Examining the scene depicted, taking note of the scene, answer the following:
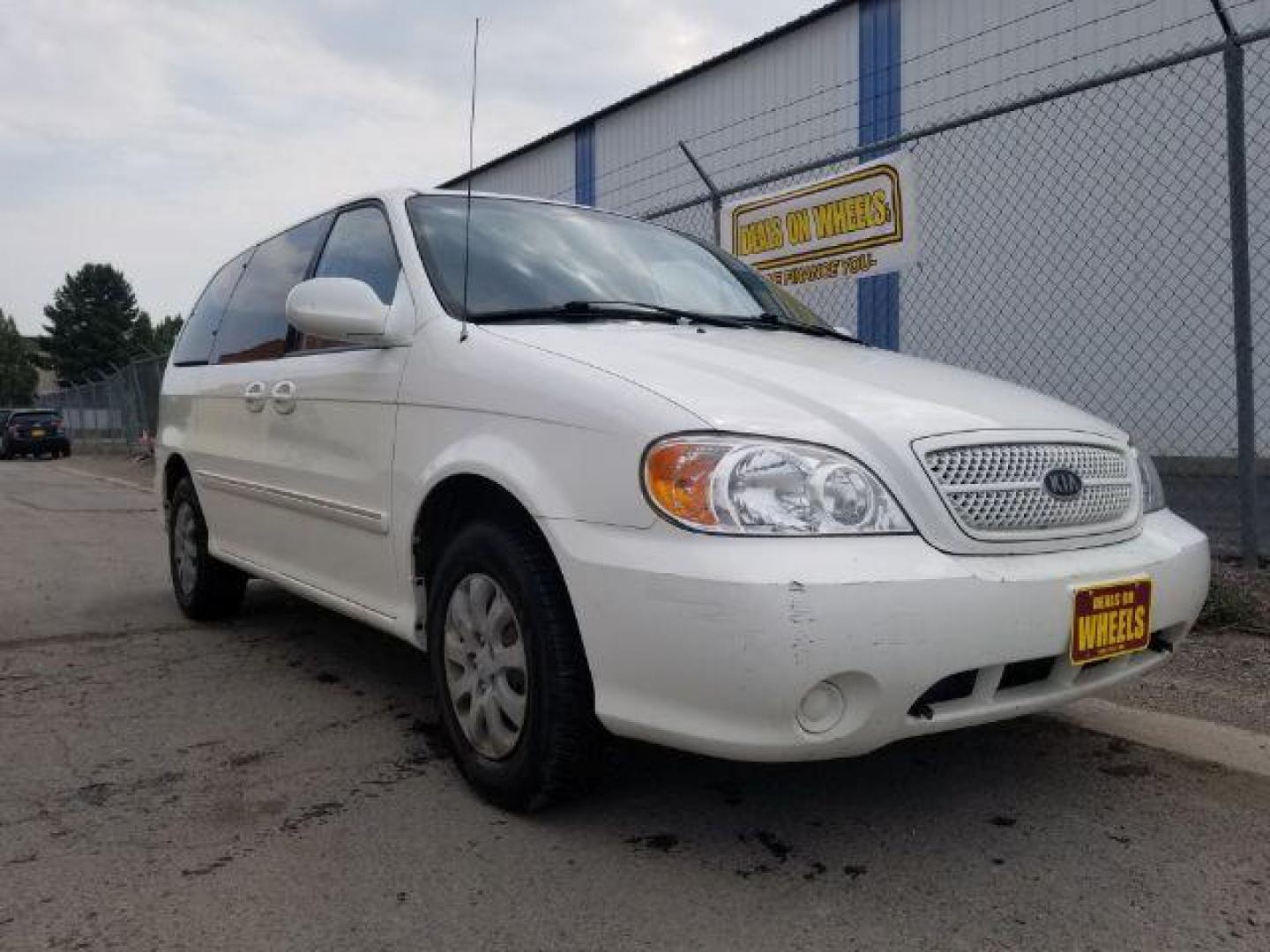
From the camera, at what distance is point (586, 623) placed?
7.74 feet

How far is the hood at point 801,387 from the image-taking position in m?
2.36

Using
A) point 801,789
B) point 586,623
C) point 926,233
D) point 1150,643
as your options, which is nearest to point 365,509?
point 586,623

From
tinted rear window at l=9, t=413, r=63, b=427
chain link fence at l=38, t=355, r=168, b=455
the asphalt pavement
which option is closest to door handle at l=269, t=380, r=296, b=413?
the asphalt pavement

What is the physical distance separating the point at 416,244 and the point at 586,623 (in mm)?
1549

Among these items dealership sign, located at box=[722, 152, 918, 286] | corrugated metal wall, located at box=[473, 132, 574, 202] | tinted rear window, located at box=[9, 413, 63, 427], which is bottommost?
dealership sign, located at box=[722, 152, 918, 286]

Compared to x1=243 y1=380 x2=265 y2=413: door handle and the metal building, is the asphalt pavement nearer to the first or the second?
x1=243 y1=380 x2=265 y2=413: door handle

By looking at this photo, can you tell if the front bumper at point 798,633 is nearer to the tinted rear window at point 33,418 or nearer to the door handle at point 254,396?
the door handle at point 254,396

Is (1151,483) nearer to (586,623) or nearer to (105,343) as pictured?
(586,623)

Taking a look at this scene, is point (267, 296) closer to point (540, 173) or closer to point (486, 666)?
point (486, 666)

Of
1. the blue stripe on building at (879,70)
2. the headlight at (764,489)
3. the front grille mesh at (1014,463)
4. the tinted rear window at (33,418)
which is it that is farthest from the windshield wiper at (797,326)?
the tinted rear window at (33,418)

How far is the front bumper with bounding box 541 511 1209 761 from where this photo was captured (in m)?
2.11

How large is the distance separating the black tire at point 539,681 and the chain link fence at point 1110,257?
19.4 ft

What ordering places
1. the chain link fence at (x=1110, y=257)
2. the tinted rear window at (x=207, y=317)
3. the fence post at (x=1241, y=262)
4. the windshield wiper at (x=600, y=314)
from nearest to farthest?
the windshield wiper at (x=600, y=314), the fence post at (x=1241, y=262), the tinted rear window at (x=207, y=317), the chain link fence at (x=1110, y=257)

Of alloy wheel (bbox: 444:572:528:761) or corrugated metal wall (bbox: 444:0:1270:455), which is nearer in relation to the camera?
alloy wheel (bbox: 444:572:528:761)
